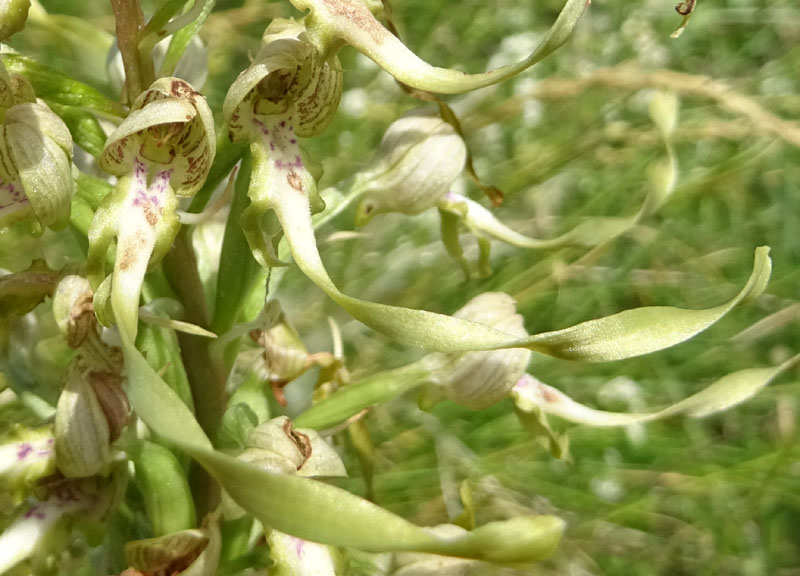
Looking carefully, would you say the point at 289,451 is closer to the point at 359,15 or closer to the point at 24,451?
the point at 24,451

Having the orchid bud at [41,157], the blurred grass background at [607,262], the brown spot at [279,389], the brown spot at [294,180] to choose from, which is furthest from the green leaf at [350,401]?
the blurred grass background at [607,262]

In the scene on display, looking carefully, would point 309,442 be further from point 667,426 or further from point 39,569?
point 667,426

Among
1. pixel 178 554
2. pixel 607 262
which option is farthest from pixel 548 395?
pixel 607 262

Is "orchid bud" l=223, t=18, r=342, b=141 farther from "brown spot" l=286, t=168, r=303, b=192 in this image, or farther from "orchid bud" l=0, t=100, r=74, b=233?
"orchid bud" l=0, t=100, r=74, b=233

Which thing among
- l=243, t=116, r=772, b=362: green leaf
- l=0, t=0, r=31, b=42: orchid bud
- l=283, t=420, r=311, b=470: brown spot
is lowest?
l=283, t=420, r=311, b=470: brown spot

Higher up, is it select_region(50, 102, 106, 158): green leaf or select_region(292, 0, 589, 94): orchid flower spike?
select_region(292, 0, 589, 94): orchid flower spike

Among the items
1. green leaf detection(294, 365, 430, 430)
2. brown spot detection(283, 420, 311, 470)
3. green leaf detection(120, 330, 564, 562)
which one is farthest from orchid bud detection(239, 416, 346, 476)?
green leaf detection(120, 330, 564, 562)

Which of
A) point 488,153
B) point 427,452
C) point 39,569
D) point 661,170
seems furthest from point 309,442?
point 488,153

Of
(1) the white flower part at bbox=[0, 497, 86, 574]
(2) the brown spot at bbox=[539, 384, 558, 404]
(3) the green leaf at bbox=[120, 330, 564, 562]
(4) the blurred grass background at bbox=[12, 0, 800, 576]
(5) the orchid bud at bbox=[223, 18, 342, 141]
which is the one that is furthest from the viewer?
(4) the blurred grass background at bbox=[12, 0, 800, 576]
